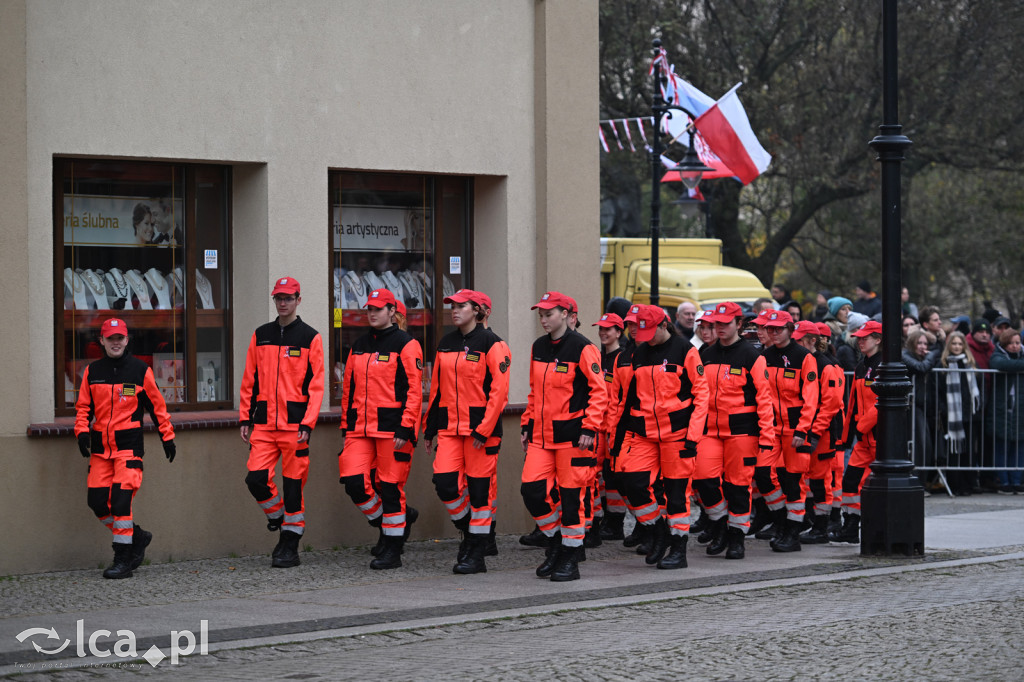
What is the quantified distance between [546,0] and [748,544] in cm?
516

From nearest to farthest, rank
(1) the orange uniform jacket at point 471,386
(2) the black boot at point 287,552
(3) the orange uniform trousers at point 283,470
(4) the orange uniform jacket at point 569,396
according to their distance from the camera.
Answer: (4) the orange uniform jacket at point 569,396 → (1) the orange uniform jacket at point 471,386 → (3) the orange uniform trousers at point 283,470 → (2) the black boot at point 287,552

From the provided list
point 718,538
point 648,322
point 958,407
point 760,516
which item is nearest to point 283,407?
point 648,322

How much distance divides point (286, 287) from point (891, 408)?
4.84m

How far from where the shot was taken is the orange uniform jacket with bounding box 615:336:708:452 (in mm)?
11148

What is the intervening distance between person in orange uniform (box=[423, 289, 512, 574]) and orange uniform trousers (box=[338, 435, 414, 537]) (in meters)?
0.29

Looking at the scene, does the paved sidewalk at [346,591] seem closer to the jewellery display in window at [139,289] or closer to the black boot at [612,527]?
the black boot at [612,527]

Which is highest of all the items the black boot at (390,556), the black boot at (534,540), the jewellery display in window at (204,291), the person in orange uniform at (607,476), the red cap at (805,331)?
the jewellery display in window at (204,291)

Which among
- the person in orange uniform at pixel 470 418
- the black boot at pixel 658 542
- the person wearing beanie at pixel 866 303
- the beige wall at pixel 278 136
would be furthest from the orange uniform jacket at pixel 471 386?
the person wearing beanie at pixel 866 303

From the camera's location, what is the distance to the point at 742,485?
38.4 feet

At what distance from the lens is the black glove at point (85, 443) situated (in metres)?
10.6

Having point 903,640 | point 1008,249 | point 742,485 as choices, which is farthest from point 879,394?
point 1008,249

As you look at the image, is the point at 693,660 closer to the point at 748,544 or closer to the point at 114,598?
the point at 114,598

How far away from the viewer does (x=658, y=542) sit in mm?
11477

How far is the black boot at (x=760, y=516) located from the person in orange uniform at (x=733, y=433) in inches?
27.0
